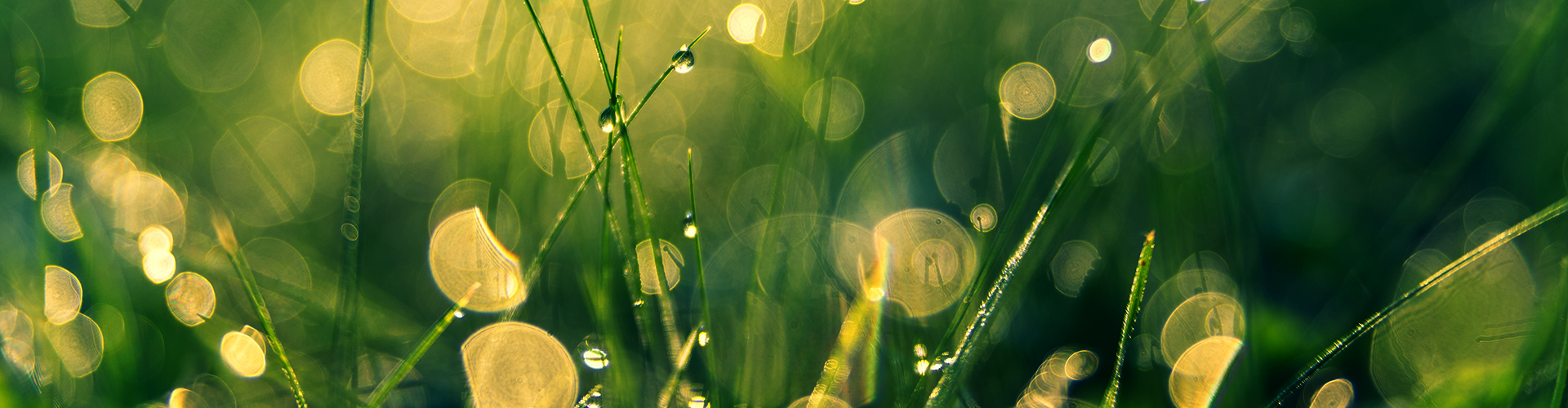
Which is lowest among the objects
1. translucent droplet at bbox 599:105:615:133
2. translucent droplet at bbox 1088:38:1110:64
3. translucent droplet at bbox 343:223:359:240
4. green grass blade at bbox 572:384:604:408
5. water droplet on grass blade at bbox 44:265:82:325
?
green grass blade at bbox 572:384:604:408

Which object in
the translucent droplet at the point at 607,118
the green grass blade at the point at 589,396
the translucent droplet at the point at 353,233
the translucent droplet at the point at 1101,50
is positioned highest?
the translucent droplet at the point at 1101,50

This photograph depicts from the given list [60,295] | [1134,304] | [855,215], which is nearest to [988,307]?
[1134,304]

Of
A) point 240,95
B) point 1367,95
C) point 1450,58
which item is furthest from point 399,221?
point 1450,58

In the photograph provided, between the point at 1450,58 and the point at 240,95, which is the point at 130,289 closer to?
the point at 240,95

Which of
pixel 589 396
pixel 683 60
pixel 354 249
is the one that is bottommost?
pixel 589 396

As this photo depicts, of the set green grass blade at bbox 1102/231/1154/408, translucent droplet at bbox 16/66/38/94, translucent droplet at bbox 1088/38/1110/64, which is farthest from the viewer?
translucent droplet at bbox 1088/38/1110/64

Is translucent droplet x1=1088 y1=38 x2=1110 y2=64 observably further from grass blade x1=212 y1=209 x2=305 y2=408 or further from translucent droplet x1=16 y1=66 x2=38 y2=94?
translucent droplet x1=16 y1=66 x2=38 y2=94

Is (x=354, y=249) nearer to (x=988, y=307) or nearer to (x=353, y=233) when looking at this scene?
(x=353, y=233)

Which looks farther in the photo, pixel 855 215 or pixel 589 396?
pixel 855 215

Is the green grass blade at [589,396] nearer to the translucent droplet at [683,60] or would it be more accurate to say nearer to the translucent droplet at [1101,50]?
the translucent droplet at [683,60]

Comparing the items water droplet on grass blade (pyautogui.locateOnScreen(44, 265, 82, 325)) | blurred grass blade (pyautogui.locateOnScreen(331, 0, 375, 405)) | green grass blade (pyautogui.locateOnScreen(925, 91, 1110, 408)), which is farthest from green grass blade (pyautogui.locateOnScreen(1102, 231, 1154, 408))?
water droplet on grass blade (pyautogui.locateOnScreen(44, 265, 82, 325))

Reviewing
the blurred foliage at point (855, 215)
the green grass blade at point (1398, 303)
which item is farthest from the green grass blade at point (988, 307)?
the green grass blade at point (1398, 303)
